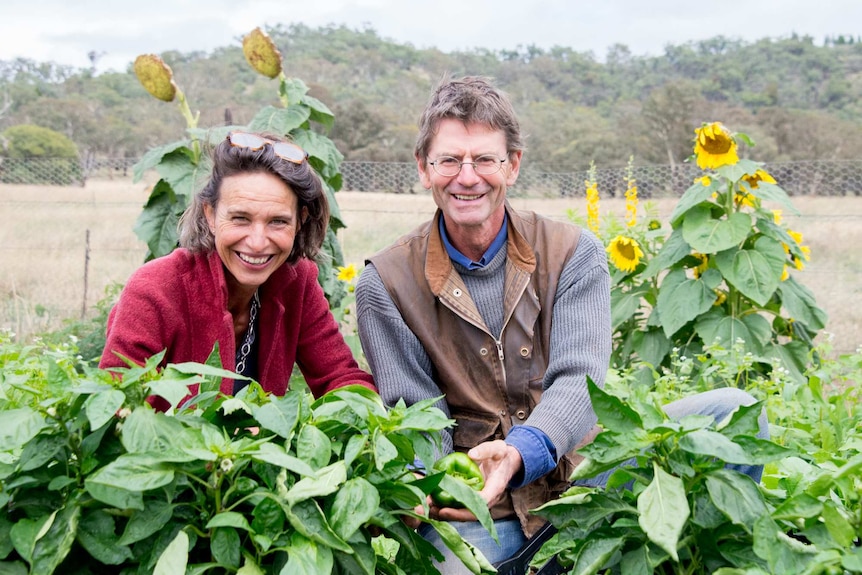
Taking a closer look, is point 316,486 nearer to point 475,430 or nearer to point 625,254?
point 475,430

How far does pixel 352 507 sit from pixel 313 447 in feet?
0.38

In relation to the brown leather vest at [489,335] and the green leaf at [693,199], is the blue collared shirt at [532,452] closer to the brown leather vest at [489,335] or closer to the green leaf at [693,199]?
the brown leather vest at [489,335]

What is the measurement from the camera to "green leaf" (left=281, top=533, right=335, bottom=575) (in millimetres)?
1396

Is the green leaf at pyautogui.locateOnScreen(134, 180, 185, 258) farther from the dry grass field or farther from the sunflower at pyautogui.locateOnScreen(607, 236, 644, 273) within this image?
the dry grass field

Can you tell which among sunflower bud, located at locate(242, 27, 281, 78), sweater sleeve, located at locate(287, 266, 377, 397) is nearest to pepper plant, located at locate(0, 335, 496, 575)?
sweater sleeve, located at locate(287, 266, 377, 397)

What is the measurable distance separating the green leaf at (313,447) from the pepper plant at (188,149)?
243 cm

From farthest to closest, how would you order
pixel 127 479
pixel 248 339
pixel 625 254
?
pixel 625 254
pixel 248 339
pixel 127 479

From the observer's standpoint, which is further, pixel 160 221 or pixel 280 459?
pixel 160 221

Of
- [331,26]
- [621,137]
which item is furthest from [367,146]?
[331,26]

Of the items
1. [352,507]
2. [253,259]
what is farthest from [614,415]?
[253,259]

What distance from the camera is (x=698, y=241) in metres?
3.98

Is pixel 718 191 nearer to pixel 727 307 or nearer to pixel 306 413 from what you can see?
pixel 727 307

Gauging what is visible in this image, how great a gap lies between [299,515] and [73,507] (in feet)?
1.13

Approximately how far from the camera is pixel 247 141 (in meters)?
2.47
